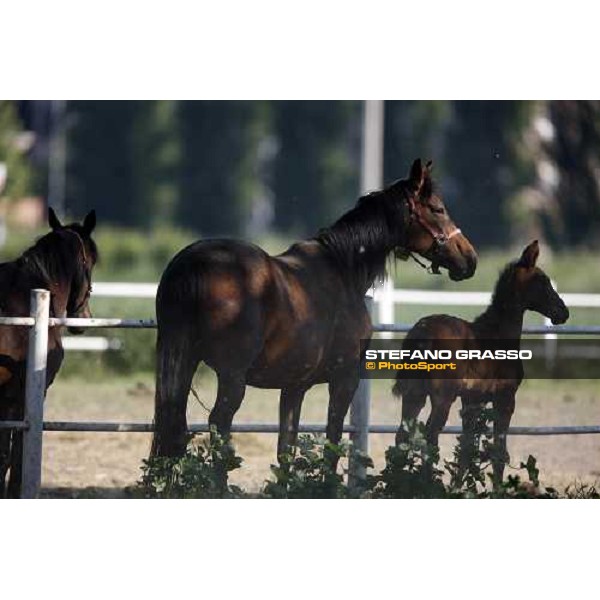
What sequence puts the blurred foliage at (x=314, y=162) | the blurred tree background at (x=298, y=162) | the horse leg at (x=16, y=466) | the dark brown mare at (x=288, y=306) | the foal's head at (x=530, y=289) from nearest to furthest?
the dark brown mare at (x=288, y=306) < the horse leg at (x=16, y=466) < the blurred tree background at (x=298, y=162) < the blurred foliage at (x=314, y=162) < the foal's head at (x=530, y=289)

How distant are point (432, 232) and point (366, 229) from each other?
38cm

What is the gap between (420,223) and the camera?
6.76 m

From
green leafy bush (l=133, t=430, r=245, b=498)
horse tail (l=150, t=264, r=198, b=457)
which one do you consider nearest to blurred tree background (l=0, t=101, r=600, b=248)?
horse tail (l=150, t=264, r=198, b=457)

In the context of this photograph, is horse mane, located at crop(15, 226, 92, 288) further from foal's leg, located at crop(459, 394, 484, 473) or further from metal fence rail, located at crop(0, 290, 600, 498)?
foal's leg, located at crop(459, 394, 484, 473)

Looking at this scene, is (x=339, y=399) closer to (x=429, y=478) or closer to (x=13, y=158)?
(x=429, y=478)

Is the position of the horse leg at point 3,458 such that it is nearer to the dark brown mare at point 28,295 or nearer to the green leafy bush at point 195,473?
the dark brown mare at point 28,295

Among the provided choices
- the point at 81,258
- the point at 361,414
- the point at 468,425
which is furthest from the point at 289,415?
the point at 81,258

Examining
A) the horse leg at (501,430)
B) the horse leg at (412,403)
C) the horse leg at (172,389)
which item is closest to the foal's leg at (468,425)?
the horse leg at (501,430)

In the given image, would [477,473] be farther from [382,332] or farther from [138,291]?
[138,291]

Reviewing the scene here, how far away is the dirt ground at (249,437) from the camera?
677 centimetres

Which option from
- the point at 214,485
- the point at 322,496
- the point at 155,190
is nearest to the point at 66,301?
the point at 155,190

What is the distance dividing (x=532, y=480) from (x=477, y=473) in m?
0.30

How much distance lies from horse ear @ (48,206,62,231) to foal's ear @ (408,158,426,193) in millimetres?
1915

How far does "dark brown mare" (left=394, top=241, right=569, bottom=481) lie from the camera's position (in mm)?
6664
